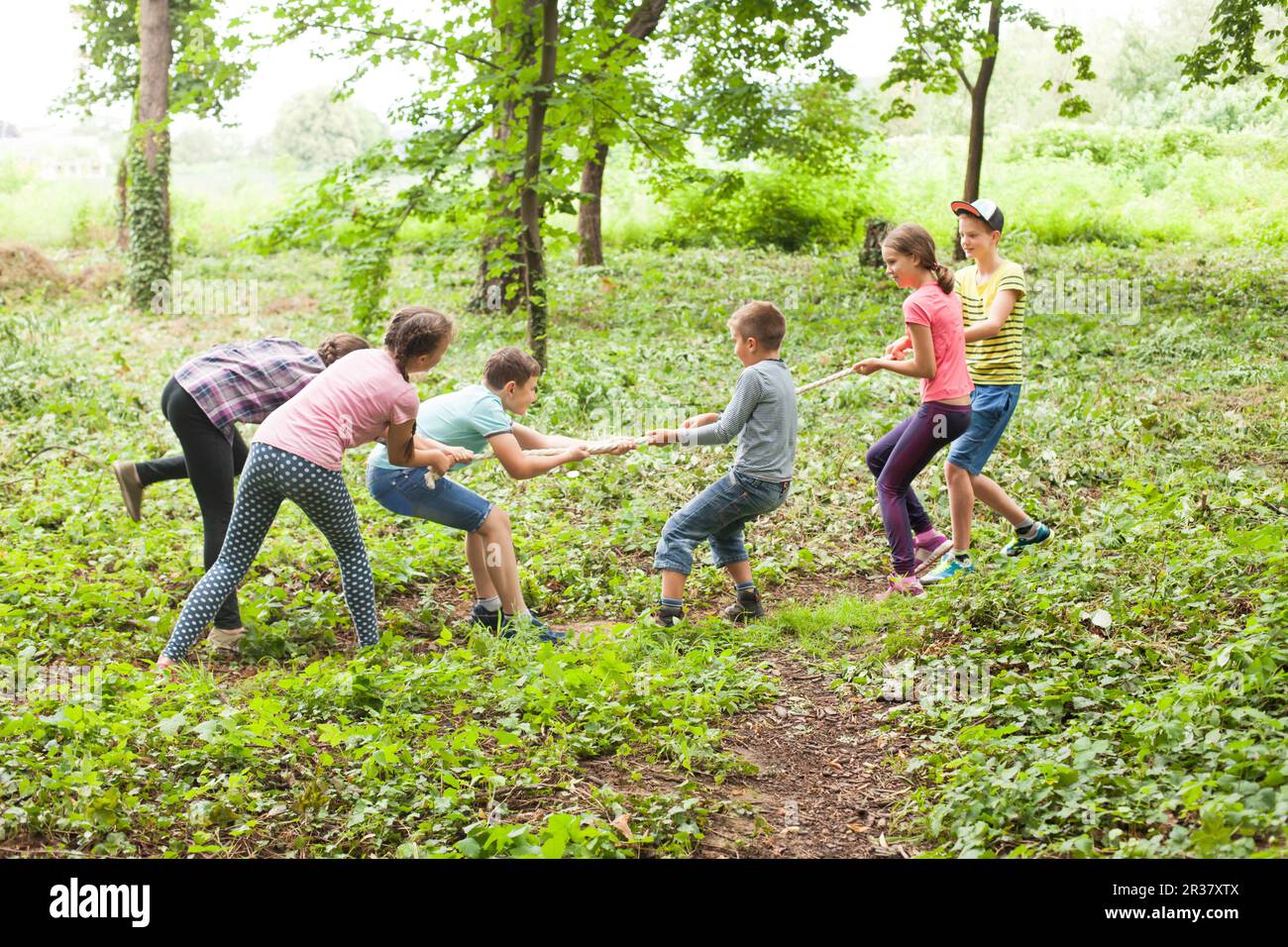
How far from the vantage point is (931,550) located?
21.0 feet

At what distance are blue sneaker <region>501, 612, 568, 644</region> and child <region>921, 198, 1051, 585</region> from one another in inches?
81.4

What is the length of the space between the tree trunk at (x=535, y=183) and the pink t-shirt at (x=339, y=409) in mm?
4911

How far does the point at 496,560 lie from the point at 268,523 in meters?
1.15

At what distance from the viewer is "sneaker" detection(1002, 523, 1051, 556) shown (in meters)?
6.25

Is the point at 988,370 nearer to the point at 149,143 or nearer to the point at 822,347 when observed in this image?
the point at 822,347

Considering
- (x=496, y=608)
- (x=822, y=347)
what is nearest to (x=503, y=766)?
(x=496, y=608)

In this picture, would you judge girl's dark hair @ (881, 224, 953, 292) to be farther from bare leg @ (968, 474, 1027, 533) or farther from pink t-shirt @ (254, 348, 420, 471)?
pink t-shirt @ (254, 348, 420, 471)

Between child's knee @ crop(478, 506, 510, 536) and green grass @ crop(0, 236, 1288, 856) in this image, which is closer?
green grass @ crop(0, 236, 1288, 856)

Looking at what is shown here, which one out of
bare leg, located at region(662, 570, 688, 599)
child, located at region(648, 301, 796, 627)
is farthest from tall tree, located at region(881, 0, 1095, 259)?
bare leg, located at region(662, 570, 688, 599)

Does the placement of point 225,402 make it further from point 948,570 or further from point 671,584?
point 948,570

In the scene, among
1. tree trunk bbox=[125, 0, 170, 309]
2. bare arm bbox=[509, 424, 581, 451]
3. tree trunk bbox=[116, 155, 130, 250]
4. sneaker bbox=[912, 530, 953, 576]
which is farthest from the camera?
tree trunk bbox=[116, 155, 130, 250]

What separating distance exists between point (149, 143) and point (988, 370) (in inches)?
599

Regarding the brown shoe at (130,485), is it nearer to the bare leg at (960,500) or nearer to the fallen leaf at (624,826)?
the fallen leaf at (624,826)
